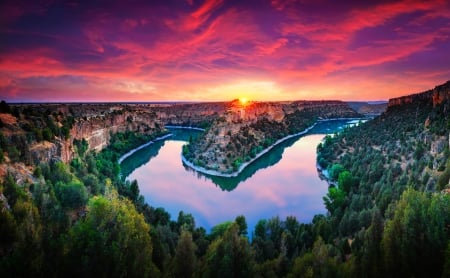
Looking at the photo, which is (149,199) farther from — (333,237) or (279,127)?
(279,127)

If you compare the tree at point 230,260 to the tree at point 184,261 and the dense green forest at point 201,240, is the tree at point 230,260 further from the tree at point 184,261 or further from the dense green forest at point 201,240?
the tree at point 184,261

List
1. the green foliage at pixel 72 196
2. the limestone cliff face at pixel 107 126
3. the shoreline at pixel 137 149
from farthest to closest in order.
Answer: the shoreline at pixel 137 149 < the limestone cliff face at pixel 107 126 < the green foliage at pixel 72 196

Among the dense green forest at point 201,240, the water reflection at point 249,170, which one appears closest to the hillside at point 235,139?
the water reflection at point 249,170

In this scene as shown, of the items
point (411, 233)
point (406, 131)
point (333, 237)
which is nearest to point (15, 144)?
point (333, 237)

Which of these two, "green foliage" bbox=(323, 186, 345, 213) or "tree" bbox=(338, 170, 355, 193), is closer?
"green foliage" bbox=(323, 186, 345, 213)

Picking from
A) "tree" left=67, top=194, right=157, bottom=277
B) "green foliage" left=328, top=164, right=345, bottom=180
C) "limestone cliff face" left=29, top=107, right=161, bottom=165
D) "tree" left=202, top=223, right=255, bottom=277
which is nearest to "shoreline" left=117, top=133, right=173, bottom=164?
"limestone cliff face" left=29, top=107, right=161, bottom=165

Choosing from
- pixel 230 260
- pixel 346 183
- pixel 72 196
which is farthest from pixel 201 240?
pixel 346 183

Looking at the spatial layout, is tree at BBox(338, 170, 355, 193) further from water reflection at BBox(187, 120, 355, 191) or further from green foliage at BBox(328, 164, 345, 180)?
water reflection at BBox(187, 120, 355, 191)

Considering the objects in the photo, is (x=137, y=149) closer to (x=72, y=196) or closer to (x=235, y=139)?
(x=235, y=139)

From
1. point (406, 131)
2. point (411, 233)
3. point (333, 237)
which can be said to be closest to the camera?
point (411, 233)

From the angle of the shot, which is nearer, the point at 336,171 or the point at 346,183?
the point at 346,183

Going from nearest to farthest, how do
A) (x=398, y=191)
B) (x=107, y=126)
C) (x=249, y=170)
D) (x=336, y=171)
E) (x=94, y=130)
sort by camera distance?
(x=398, y=191)
(x=336, y=171)
(x=249, y=170)
(x=94, y=130)
(x=107, y=126)
